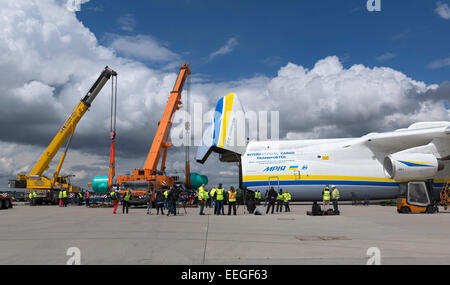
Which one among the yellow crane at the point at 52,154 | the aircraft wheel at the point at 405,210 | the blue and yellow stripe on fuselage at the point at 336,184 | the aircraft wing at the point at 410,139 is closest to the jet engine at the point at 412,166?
the aircraft wheel at the point at 405,210

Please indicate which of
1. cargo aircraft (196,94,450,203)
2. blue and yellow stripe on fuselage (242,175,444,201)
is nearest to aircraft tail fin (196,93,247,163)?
cargo aircraft (196,94,450,203)

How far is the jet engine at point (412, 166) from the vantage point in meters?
19.3

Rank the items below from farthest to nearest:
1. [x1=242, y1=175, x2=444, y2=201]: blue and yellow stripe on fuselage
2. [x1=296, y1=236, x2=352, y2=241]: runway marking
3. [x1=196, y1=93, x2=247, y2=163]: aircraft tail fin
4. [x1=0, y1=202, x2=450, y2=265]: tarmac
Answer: [x1=196, y1=93, x2=247, y2=163]: aircraft tail fin → [x1=242, y1=175, x2=444, y2=201]: blue and yellow stripe on fuselage → [x1=296, y1=236, x2=352, y2=241]: runway marking → [x1=0, y1=202, x2=450, y2=265]: tarmac

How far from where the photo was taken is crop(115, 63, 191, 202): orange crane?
27.5 metres

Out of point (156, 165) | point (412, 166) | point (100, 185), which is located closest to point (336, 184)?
point (412, 166)

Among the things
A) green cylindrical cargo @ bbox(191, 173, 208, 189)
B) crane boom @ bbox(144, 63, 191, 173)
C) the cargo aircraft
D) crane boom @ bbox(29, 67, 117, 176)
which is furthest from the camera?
green cylindrical cargo @ bbox(191, 173, 208, 189)

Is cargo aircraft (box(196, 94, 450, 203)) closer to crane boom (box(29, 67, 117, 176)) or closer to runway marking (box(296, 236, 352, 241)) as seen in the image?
crane boom (box(29, 67, 117, 176))

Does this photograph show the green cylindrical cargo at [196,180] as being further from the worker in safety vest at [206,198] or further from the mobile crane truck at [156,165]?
the worker in safety vest at [206,198]

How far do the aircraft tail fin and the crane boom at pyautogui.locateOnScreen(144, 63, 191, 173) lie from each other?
3.89 meters

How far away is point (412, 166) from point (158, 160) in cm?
1968
